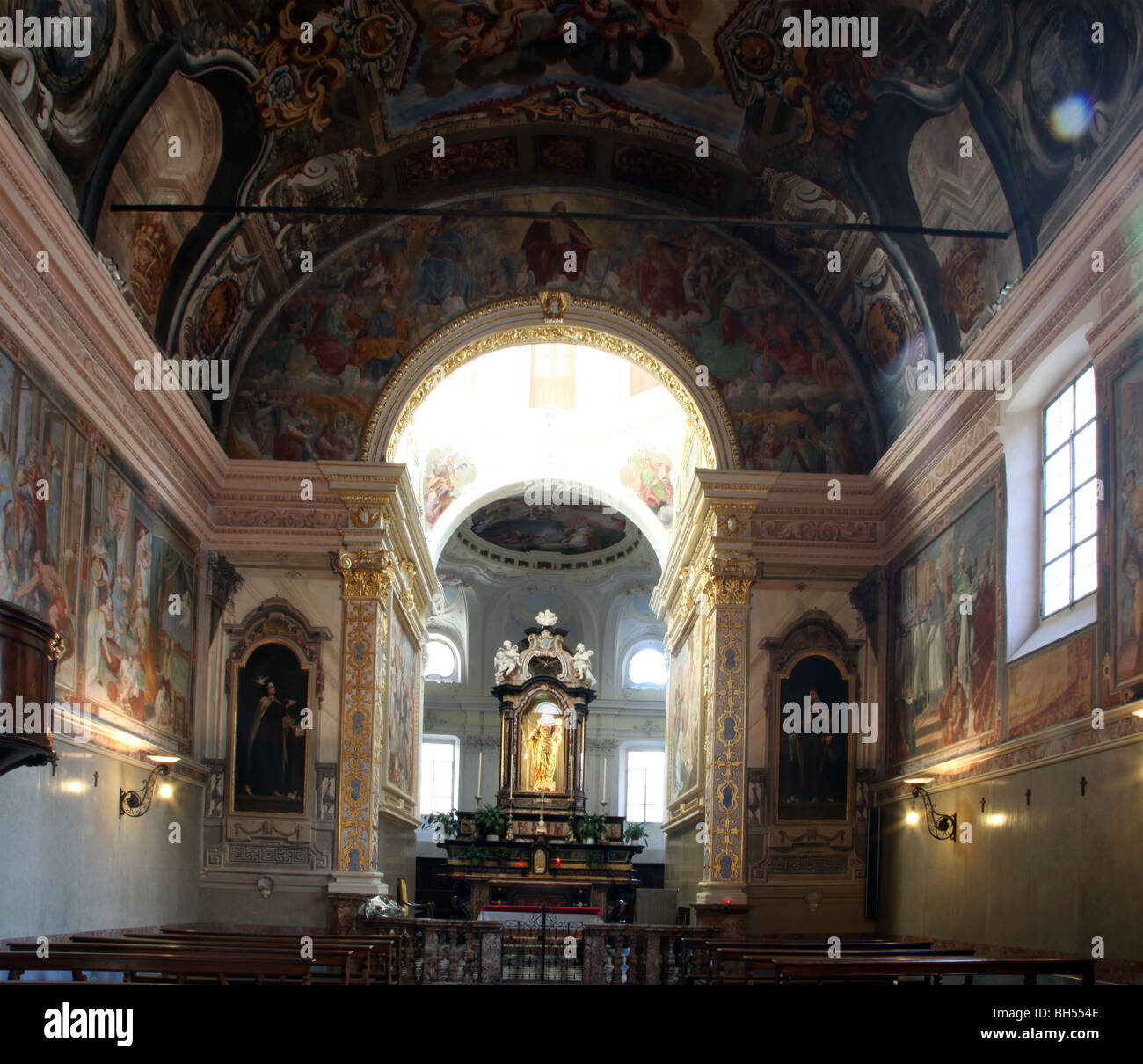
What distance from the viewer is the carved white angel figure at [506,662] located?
3650cm

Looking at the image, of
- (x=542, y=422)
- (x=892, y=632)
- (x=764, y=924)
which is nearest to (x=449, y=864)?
(x=542, y=422)

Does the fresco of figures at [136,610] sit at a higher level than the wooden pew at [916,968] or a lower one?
higher

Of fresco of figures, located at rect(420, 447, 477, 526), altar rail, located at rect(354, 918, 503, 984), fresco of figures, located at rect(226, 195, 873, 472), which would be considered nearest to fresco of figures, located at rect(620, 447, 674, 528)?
fresco of figures, located at rect(420, 447, 477, 526)

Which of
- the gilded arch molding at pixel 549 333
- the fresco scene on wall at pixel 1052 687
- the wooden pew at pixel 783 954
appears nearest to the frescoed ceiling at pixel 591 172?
the gilded arch molding at pixel 549 333

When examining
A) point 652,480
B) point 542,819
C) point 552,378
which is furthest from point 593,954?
point 552,378

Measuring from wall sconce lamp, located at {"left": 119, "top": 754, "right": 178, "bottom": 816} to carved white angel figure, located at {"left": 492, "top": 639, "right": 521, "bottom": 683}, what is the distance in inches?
742

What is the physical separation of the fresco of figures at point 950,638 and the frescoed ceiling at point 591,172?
8.32 feet

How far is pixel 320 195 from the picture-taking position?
20.2 m

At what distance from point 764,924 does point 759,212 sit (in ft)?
35.5

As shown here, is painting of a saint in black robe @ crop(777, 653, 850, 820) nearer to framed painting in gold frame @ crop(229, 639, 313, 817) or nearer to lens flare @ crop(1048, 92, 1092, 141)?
framed painting in gold frame @ crop(229, 639, 313, 817)

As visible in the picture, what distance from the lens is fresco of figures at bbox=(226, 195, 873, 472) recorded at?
21922 millimetres

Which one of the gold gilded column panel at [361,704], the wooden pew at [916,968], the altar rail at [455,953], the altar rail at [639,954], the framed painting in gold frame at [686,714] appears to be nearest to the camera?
the wooden pew at [916,968]

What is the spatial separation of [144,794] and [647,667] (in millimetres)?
27228

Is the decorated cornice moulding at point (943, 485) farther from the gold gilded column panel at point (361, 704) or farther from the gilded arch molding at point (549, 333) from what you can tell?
the gold gilded column panel at point (361, 704)
